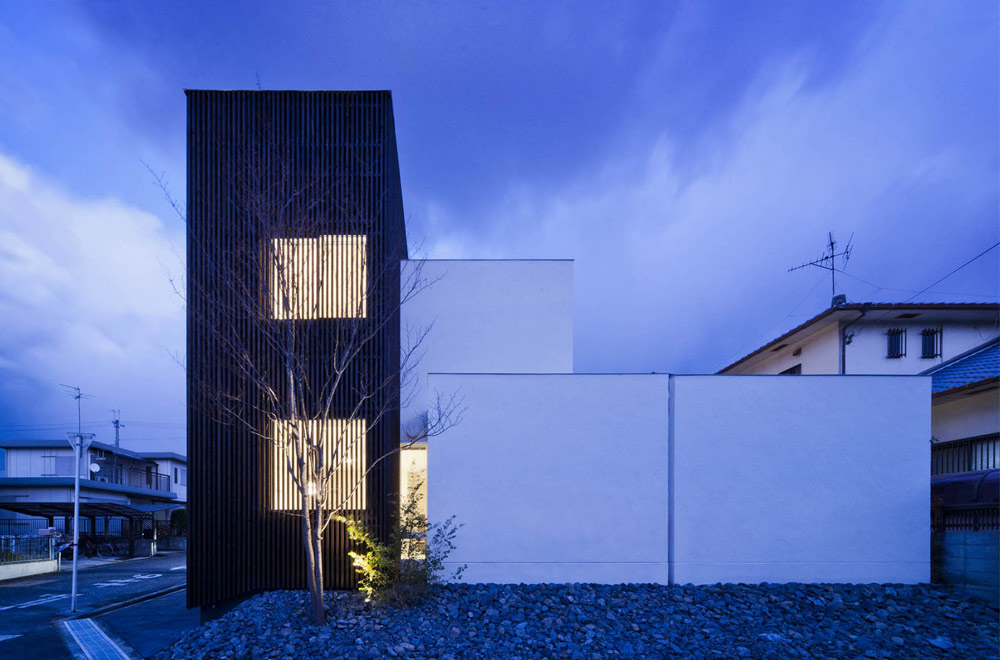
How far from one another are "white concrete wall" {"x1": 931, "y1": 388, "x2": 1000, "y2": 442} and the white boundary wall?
5.08 ft

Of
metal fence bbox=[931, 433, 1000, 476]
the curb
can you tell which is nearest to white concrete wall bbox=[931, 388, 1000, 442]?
metal fence bbox=[931, 433, 1000, 476]

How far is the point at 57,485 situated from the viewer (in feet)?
75.3

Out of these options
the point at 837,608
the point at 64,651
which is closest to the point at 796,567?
the point at 837,608

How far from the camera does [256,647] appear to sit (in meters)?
6.91

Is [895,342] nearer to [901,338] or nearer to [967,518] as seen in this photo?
[901,338]

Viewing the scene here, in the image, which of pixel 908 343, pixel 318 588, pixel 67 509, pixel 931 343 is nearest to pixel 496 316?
pixel 318 588

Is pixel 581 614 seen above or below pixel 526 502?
below

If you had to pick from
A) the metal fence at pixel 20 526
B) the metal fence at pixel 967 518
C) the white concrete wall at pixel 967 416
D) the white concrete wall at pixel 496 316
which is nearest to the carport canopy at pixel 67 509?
the metal fence at pixel 20 526

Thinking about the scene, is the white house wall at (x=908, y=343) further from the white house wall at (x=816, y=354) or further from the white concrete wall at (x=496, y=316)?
the white concrete wall at (x=496, y=316)

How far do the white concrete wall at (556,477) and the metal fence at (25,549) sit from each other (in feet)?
49.2

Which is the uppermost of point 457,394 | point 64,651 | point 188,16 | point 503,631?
point 188,16

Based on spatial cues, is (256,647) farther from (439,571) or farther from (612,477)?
(612,477)

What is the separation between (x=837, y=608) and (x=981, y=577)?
2.15m

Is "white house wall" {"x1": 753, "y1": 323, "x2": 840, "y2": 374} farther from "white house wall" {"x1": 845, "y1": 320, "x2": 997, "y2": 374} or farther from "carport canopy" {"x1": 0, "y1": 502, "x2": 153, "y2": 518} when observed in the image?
"carport canopy" {"x1": 0, "y1": 502, "x2": 153, "y2": 518}
